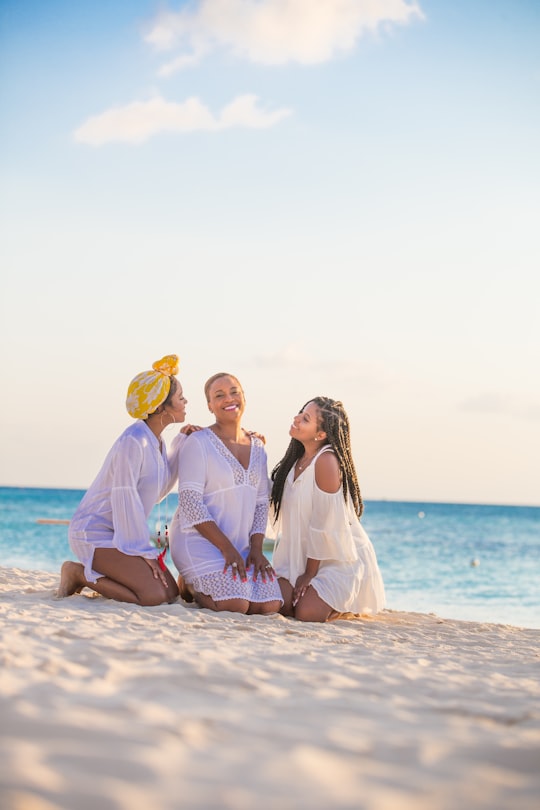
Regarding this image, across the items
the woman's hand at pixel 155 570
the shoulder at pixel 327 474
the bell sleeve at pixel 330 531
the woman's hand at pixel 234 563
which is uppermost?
the shoulder at pixel 327 474

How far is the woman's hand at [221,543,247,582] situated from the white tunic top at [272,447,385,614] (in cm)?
54

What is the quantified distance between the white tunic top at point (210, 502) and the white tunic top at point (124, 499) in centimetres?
20

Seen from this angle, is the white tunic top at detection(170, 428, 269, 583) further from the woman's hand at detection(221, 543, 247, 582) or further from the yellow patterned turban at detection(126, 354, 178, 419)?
the yellow patterned turban at detection(126, 354, 178, 419)

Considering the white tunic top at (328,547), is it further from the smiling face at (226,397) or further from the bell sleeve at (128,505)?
the bell sleeve at (128,505)

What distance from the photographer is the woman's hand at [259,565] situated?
6.11m

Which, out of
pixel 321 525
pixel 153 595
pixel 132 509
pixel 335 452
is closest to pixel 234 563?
pixel 153 595

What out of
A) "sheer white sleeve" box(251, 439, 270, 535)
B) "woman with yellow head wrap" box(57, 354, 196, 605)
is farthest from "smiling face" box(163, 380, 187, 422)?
"sheer white sleeve" box(251, 439, 270, 535)

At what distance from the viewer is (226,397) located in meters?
6.32

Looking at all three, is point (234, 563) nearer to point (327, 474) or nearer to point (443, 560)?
point (327, 474)

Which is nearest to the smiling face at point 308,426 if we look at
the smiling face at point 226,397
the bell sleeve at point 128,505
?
the smiling face at point 226,397

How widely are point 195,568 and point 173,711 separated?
3.25 meters

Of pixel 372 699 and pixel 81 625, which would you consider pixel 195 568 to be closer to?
pixel 81 625

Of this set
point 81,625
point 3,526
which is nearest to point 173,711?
point 81,625

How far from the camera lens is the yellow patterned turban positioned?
6.16m
